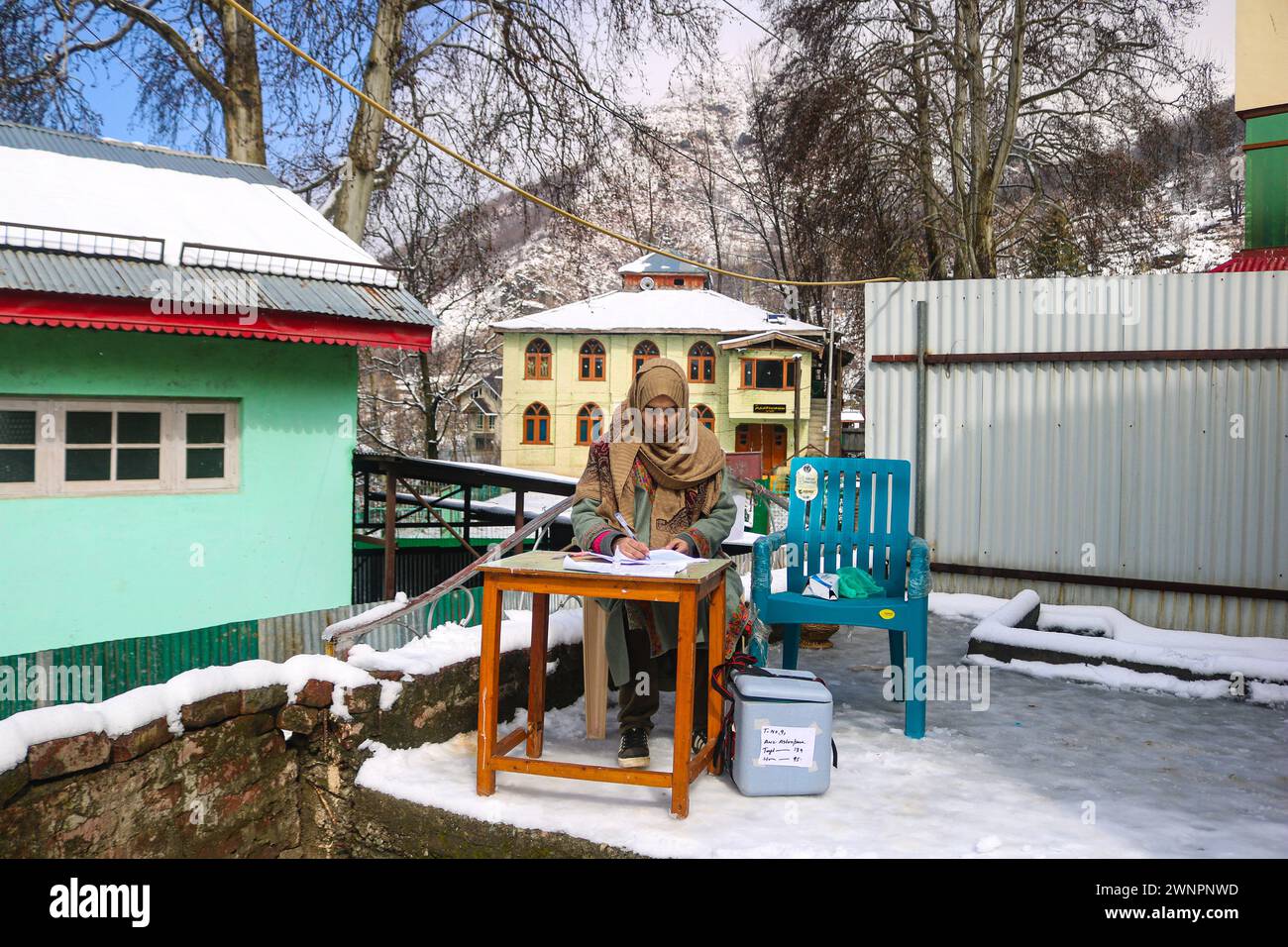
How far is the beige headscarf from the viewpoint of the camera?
13.4 ft

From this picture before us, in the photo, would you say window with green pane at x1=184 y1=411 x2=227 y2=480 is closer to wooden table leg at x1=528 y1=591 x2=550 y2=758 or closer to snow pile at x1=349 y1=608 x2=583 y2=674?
A: snow pile at x1=349 y1=608 x2=583 y2=674

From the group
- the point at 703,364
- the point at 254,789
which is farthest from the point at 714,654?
the point at 703,364

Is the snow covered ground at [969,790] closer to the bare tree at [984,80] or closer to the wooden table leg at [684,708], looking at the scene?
the wooden table leg at [684,708]

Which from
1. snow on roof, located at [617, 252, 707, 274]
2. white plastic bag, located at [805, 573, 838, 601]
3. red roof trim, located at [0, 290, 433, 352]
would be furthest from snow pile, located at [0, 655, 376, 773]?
snow on roof, located at [617, 252, 707, 274]

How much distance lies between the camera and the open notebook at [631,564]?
3.42 metres

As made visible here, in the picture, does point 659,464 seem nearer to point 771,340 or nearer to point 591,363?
point 771,340

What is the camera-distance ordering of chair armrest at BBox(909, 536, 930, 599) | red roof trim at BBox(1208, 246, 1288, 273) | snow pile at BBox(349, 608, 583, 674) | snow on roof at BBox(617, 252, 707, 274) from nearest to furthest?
snow pile at BBox(349, 608, 583, 674) < chair armrest at BBox(909, 536, 930, 599) < red roof trim at BBox(1208, 246, 1288, 273) < snow on roof at BBox(617, 252, 707, 274)

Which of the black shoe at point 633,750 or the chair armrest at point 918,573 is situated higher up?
the chair armrest at point 918,573

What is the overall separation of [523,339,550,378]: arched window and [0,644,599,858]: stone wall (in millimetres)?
33898

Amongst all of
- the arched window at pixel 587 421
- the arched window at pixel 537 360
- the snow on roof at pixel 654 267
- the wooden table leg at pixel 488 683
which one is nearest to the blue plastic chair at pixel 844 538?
the wooden table leg at pixel 488 683

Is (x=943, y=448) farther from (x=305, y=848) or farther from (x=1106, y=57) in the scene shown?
(x=1106, y=57)

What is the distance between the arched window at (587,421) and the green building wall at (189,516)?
2945 cm

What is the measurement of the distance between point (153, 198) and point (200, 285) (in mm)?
1819
